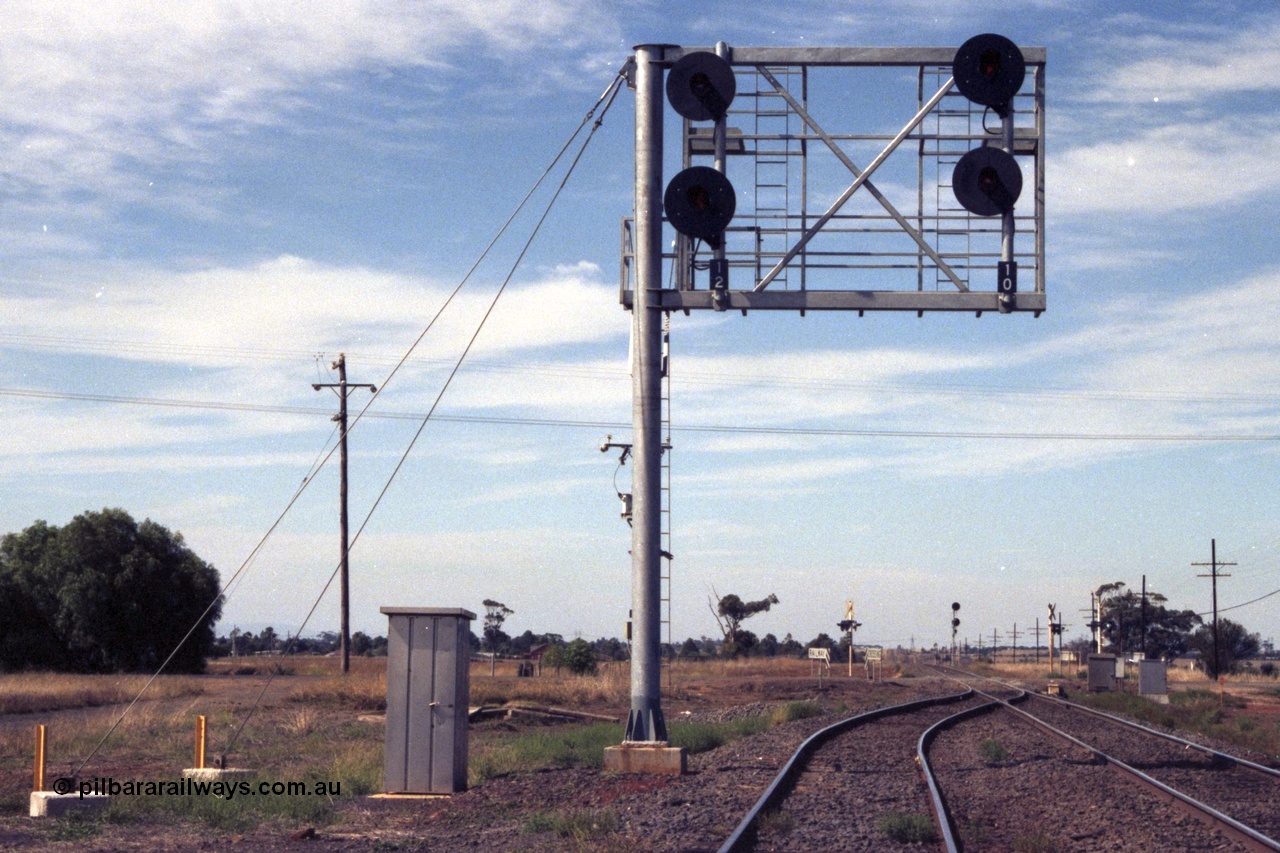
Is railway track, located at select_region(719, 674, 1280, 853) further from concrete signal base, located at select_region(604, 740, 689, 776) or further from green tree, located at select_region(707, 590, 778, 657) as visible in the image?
green tree, located at select_region(707, 590, 778, 657)

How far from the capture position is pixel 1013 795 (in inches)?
551

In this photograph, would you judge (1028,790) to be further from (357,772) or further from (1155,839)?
(357,772)

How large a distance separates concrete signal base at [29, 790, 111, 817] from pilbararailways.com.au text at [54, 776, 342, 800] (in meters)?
0.29

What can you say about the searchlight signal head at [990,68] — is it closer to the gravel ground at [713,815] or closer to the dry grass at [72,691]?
the gravel ground at [713,815]

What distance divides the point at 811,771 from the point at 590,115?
910 cm

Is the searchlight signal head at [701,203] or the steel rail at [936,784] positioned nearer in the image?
the steel rail at [936,784]

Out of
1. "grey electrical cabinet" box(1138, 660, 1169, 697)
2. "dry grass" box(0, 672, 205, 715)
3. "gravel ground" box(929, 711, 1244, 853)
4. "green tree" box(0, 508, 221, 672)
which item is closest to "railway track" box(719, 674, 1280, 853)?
"gravel ground" box(929, 711, 1244, 853)

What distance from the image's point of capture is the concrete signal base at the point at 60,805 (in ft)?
39.1

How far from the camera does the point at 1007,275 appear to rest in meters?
15.1

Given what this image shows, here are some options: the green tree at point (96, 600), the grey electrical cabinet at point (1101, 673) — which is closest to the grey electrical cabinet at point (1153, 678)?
the grey electrical cabinet at point (1101, 673)

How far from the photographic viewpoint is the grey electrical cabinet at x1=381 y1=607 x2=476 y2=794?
45.7ft

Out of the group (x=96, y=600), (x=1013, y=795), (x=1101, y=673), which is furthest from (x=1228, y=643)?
(x=1013, y=795)

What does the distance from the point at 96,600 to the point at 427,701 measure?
4366 centimetres

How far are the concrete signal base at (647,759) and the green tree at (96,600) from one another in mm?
39508
